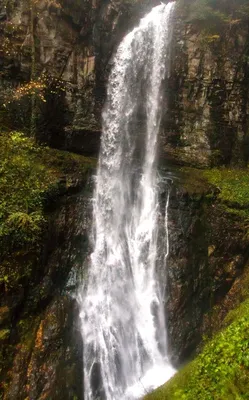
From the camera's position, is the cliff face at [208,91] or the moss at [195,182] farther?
the cliff face at [208,91]

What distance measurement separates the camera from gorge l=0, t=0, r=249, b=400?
770cm

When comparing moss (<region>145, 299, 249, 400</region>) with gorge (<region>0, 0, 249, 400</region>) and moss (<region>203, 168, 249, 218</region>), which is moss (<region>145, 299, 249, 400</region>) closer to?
gorge (<region>0, 0, 249, 400</region>)

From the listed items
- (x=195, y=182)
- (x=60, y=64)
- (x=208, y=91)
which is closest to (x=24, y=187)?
(x=60, y=64)

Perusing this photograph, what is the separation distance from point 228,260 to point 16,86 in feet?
34.0

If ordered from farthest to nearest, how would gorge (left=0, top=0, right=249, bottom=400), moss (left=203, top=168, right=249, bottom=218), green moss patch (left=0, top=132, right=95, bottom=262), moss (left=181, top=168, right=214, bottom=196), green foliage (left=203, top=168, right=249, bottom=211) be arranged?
moss (left=181, top=168, right=214, bottom=196) → green foliage (left=203, top=168, right=249, bottom=211) → moss (left=203, top=168, right=249, bottom=218) → green moss patch (left=0, top=132, right=95, bottom=262) → gorge (left=0, top=0, right=249, bottom=400)

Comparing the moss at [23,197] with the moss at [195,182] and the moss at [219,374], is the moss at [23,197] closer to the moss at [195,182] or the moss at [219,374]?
the moss at [195,182]

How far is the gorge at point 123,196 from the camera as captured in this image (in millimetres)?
7695

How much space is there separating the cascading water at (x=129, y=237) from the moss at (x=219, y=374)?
113 inches

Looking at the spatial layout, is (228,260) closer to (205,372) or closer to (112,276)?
(112,276)

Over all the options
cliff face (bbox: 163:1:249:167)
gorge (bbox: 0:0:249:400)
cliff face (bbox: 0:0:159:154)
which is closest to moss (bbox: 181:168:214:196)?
gorge (bbox: 0:0:249:400)

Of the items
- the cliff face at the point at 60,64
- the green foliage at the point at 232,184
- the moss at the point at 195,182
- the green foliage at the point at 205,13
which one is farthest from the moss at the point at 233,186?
the green foliage at the point at 205,13

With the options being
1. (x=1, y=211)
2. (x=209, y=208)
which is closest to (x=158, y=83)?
(x=209, y=208)

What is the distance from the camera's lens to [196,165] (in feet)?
44.9

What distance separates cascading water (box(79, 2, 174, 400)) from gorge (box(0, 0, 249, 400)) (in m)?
0.05
